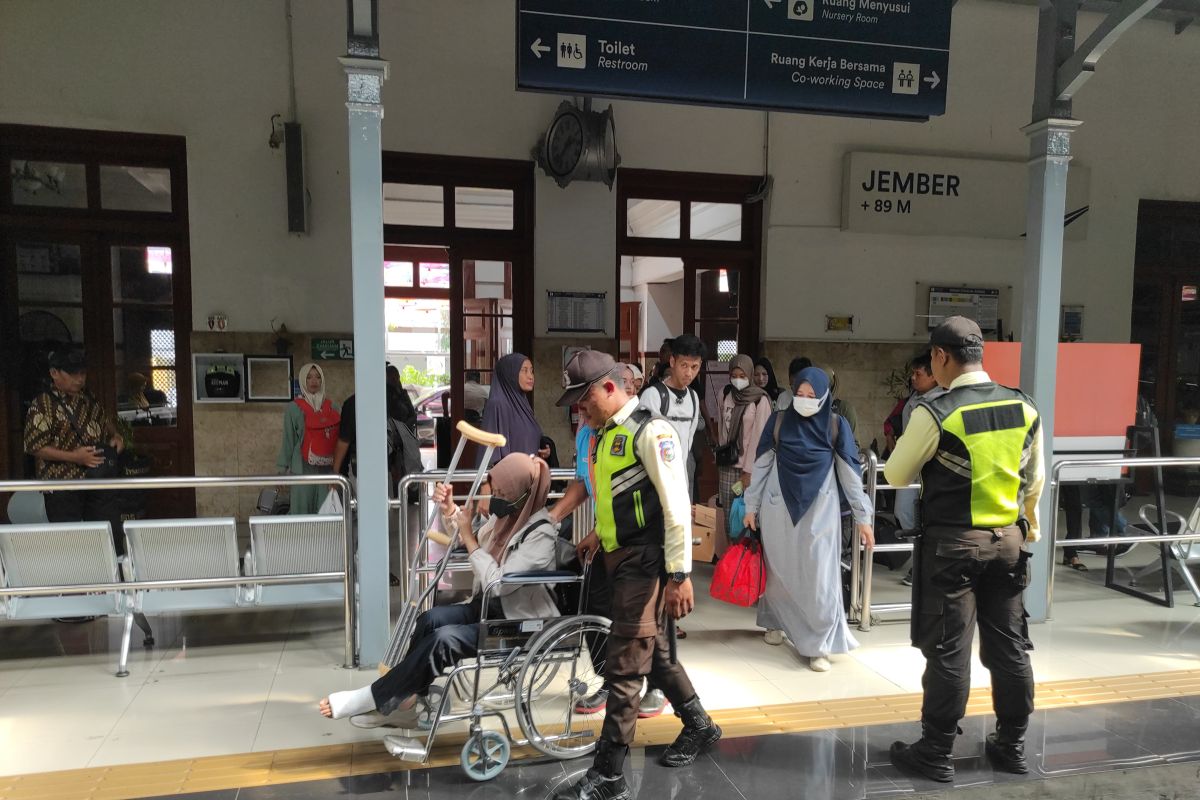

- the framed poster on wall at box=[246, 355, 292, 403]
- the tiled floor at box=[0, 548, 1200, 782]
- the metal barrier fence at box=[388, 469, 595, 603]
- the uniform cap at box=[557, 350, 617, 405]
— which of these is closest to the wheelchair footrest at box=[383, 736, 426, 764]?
the tiled floor at box=[0, 548, 1200, 782]

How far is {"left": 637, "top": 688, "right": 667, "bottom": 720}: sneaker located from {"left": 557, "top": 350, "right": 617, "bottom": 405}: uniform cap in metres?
1.59

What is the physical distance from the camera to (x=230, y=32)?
6348 mm

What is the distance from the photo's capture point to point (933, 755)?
2971mm

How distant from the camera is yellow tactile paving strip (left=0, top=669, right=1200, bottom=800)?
2.83 metres

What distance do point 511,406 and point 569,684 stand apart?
165 cm

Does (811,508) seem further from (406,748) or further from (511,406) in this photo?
(406,748)

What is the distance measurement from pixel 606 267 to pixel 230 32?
3.91 meters

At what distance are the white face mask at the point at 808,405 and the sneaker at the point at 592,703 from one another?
1769mm

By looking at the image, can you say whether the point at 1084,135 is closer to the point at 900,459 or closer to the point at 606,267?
the point at 606,267

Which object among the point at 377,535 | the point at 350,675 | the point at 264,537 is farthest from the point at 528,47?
the point at 350,675

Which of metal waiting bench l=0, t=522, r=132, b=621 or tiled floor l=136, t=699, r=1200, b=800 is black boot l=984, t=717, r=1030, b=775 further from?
metal waiting bench l=0, t=522, r=132, b=621

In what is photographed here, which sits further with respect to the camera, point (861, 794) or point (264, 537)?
point (264, 537)

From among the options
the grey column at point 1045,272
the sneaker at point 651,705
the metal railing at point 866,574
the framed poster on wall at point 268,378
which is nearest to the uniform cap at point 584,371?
the sneaker at point 651,705

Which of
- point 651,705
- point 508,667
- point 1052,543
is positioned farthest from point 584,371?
point 1052,543
